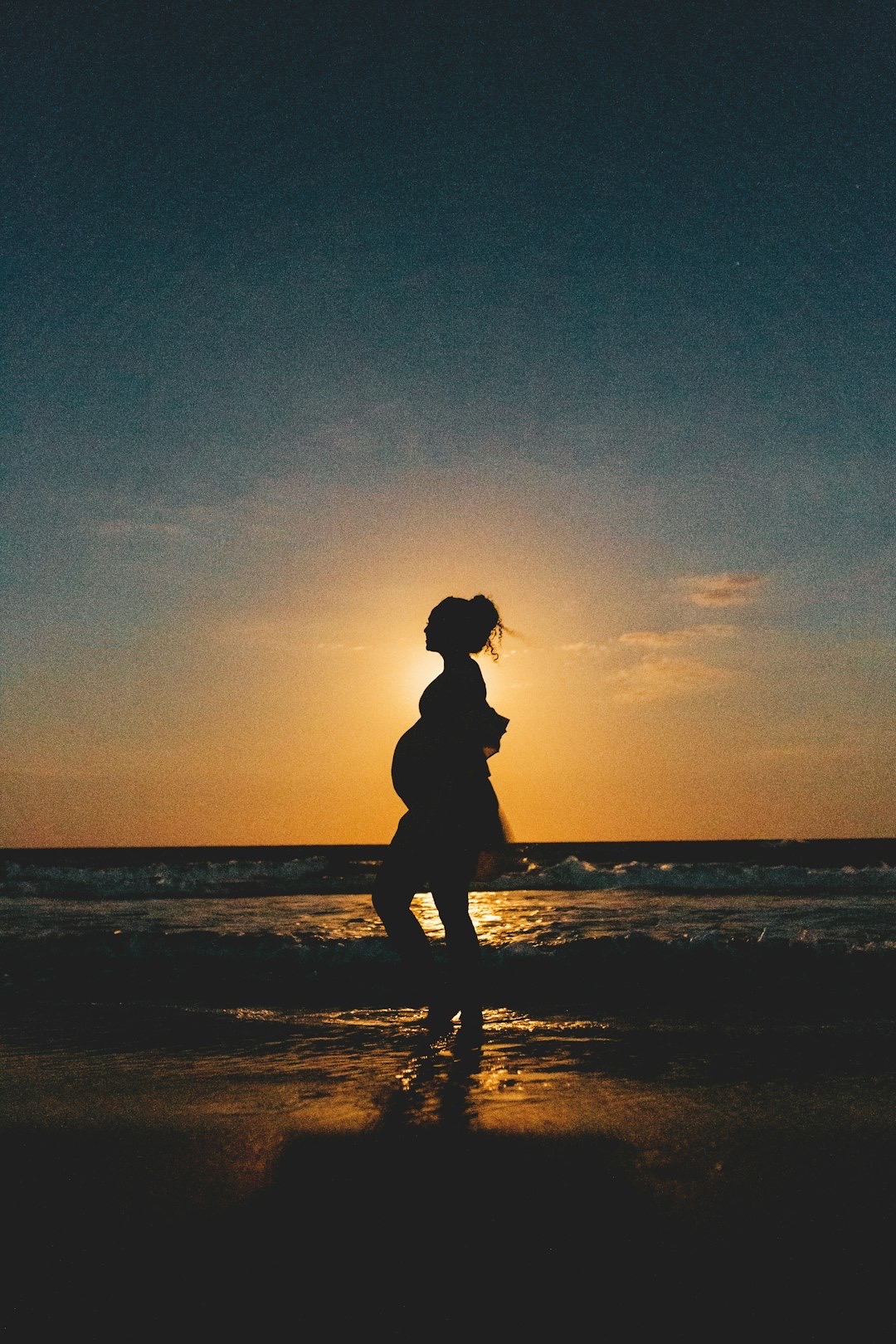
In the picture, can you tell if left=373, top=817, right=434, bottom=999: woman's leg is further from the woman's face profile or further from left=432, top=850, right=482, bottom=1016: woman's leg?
the woman's face profile

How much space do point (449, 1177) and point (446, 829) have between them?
2064 mm

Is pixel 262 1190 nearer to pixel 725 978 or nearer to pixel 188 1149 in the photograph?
pixel 188 1149

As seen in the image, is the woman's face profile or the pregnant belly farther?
the woman's face profile

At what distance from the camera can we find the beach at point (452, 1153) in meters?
1.97

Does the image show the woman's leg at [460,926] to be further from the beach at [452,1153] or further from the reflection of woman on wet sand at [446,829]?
the beach at [452,1153]

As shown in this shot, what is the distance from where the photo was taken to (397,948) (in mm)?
4727

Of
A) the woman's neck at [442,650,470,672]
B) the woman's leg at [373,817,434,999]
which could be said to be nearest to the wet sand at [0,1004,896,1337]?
the woman's leg at [373,817,434,999]

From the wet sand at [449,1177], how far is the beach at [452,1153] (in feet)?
0.03

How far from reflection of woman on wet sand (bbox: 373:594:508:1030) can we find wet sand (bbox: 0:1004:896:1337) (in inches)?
12.1

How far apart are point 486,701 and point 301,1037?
192cm

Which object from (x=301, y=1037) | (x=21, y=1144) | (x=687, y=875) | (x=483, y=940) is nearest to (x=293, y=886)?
(x=687, y=875)

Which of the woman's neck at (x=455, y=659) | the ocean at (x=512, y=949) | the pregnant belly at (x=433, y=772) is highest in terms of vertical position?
the woman's neck at (x=455, y=659)

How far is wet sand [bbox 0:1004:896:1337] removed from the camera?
6.45 ft

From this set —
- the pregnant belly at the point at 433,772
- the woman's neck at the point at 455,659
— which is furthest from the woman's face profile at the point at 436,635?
the pregnant belly at the point at 433,772
